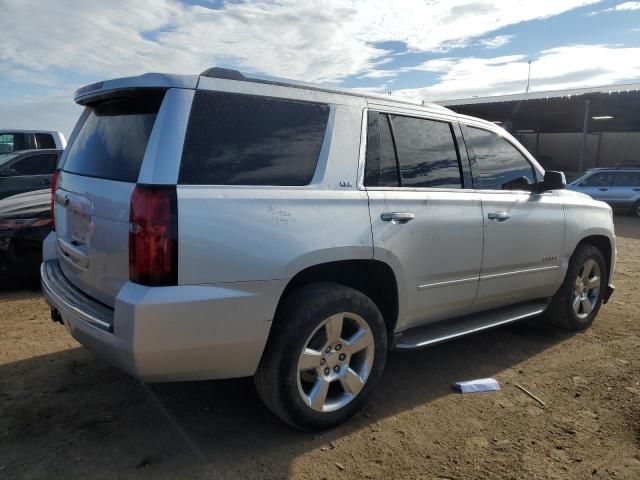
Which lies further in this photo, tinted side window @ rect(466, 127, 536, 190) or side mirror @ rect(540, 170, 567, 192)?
side mirror @ rect(540, 170, 567, 192)

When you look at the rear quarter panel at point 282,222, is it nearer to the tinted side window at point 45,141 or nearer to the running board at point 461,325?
the running board at point 461,325

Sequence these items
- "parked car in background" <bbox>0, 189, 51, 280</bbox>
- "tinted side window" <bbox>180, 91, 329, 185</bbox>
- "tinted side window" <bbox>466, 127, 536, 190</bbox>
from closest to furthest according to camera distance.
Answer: "tinted side window" <bbox>180, 91, 329, 185</bbox> < "tinted side window" <bbox>466, 127, 536, 190</bbox> < "parked car in background" <bbox>0, 189, 51, 280</bbox>

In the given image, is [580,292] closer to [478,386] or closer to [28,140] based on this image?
[478,386]

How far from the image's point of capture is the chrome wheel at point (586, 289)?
490cm

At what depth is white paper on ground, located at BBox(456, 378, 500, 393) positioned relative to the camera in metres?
3.74

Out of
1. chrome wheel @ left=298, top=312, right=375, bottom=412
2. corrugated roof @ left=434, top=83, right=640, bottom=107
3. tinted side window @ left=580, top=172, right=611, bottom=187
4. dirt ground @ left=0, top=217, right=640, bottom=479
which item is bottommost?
dirt ground @ left=0, top=217, right=640, bottom=479

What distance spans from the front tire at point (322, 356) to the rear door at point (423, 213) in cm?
34

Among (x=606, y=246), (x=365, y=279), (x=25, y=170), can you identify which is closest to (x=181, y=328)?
(x=365, y=279)

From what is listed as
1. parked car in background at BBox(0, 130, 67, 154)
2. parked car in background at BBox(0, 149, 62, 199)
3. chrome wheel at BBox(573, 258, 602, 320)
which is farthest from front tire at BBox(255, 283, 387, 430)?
parked car in background at BBox(0, 130, 67, 154)

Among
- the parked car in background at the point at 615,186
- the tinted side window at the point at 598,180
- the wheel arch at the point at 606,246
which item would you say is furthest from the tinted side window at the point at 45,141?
the tinted side window at the point at 598,180

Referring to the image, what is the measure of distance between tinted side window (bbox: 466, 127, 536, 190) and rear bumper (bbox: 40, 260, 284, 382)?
208 cm

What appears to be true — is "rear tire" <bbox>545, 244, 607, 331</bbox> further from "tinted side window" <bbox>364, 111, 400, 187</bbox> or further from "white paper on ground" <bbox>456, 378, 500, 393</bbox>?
"tinted side window" <bbox>364, 111, 400, 187</bbox>

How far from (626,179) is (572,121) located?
11234mm

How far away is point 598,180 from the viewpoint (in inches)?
639
